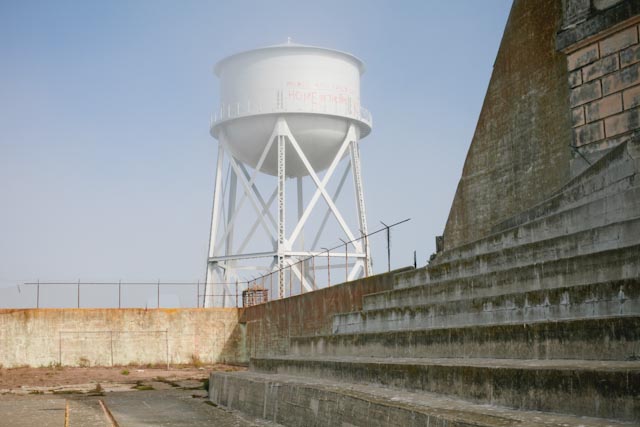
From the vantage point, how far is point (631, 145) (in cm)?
812

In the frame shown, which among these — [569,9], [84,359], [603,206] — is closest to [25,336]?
[84,359]

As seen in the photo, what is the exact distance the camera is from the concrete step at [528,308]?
5.43 m

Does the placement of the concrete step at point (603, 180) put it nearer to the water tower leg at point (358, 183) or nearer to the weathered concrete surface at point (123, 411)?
the weathered concrete surface at point (123, 411)

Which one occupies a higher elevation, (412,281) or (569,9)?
(569,9)

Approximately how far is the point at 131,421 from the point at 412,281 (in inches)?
159

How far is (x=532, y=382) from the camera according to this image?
4.82m

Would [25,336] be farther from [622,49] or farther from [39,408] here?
[622,49]

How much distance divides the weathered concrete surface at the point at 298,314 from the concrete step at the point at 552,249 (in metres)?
4.09

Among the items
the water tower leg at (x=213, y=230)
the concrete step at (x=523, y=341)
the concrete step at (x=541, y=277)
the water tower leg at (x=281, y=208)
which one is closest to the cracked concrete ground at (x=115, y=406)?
the concrete step at (x=523, y=341)

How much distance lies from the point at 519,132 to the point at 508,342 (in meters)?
8.02

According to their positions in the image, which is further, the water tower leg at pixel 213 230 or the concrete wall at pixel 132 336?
the water tower leg at pixel 213 230

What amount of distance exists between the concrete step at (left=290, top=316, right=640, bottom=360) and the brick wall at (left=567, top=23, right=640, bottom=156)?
4.57 metres

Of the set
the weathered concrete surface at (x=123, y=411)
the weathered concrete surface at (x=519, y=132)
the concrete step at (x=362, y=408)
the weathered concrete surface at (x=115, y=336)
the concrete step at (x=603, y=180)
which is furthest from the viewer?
the weathered concrete surface at (x=115, y=336)

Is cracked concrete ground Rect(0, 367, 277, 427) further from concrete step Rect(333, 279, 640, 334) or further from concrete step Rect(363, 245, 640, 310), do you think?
concrete step Rect(363, 245, 640, 310)
